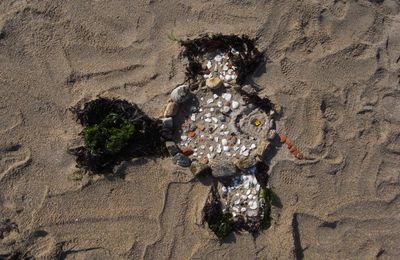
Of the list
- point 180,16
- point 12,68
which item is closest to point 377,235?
point 180,16

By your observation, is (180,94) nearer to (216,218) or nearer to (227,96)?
(227,96)

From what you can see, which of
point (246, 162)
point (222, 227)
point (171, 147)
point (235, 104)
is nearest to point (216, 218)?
point (222, 227)

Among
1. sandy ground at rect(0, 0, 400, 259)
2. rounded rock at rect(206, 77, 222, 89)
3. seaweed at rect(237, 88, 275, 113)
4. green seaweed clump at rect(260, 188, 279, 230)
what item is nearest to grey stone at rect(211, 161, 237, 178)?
sandy ground at rect(0, 0, 400, 259)

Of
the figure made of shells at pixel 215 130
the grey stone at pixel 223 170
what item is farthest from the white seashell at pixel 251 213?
the grey stone at pixel 223 170

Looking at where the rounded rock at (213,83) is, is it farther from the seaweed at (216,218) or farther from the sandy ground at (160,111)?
the seaweed at (216,218)

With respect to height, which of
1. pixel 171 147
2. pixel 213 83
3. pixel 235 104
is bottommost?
pixel 171 147

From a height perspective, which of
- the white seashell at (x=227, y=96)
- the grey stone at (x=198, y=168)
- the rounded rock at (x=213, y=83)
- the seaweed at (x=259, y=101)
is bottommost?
the grey stone at (x=198, y=168)
